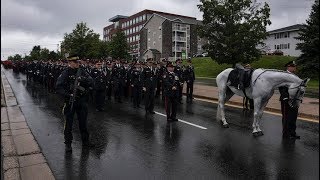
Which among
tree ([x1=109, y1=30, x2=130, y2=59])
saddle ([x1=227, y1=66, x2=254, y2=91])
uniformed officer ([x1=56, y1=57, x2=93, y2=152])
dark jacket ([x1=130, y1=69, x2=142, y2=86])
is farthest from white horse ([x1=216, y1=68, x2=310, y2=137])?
tree ([x1=109, y1=30, x2=130, y2=59])

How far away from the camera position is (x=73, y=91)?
25.6 ft

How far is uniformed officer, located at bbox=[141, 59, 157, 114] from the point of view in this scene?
13.3m

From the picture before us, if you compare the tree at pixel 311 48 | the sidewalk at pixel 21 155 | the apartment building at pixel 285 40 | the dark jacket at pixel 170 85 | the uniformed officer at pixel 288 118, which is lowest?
the sidewalk at pixel 21 155

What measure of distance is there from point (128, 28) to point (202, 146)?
113279mm

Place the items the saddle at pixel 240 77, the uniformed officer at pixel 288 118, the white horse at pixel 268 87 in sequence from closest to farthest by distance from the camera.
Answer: the white horse at pixel 268 87 < the uniformed officer at pixel 288 118 < the saddle at pixel 240 77

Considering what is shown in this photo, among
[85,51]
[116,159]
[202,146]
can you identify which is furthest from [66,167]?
[85,51]

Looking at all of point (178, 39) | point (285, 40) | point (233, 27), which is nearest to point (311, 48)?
→ point (233, 27)

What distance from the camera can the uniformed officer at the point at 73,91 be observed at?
7840mm

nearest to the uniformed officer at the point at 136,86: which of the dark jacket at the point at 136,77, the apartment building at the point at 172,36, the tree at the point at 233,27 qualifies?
the dark jacket at the point at 136,77

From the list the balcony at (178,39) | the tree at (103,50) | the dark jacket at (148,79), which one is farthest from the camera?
the balcony at (178,39)

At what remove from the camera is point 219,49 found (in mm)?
35062

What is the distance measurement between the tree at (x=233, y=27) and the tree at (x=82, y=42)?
24.5 m

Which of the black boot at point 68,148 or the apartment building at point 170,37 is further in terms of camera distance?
the apartment building at point 170,37

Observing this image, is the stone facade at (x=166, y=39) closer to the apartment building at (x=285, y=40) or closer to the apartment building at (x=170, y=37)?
the apartment building at (x=170, y=37)
